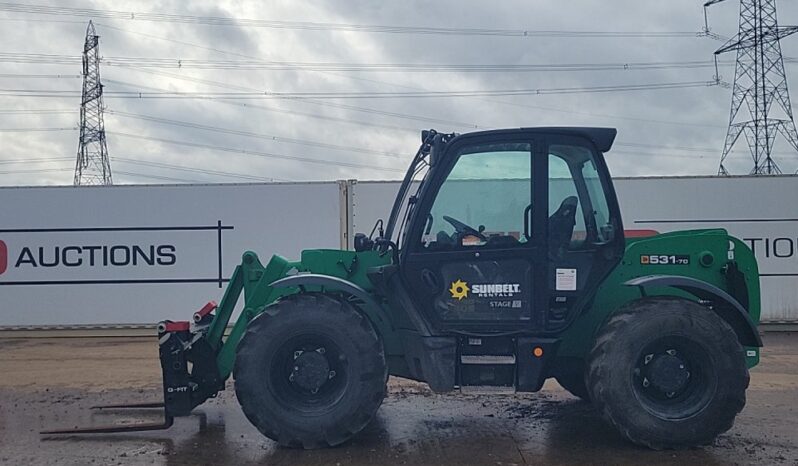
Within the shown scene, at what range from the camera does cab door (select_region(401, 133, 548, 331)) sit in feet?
18.5

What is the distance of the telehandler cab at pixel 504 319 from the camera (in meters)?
5.51

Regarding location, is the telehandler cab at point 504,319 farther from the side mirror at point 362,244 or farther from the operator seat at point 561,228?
the side mirror at point 362,244

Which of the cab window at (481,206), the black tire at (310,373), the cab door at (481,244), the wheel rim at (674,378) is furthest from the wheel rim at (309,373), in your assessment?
the wheel rim at (674,378)

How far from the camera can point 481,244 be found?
18.6ft

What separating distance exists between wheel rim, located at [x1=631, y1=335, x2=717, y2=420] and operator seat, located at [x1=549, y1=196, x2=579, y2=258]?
3.03 feet

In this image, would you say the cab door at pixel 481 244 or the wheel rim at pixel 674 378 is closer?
the wheel rim at pixel 674 378

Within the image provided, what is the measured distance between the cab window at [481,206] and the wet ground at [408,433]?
1.54 metres

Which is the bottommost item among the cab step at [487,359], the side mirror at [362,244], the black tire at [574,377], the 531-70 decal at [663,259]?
the black tire at [574,377]

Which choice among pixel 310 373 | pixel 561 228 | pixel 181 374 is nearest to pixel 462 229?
pixel 561 228

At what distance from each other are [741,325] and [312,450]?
10.9ft

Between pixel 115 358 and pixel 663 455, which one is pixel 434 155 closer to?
pixel 663 455

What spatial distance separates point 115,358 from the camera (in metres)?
10.6

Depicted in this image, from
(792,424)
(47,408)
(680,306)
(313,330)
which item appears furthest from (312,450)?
(792,424)

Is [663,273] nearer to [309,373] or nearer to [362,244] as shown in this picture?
[362,244]
